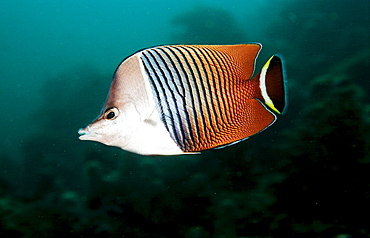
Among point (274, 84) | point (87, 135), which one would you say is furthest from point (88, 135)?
point (274, 84)

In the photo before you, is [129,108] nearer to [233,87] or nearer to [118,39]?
[233,87]

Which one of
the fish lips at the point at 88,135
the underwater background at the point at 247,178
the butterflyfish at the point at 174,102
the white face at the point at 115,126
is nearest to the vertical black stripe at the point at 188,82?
the butterflyfish at the point at 174,102

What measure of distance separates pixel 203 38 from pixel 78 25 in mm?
32215

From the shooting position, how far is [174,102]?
1.19 meters

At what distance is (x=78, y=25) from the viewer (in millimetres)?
40219

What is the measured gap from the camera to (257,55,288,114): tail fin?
1.10 metres

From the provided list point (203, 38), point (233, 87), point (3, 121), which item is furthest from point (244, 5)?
point (233, 87)

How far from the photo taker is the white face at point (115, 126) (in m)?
1.18

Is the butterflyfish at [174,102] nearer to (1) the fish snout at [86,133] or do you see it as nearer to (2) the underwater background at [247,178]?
(1) the fish snout at [86,133]

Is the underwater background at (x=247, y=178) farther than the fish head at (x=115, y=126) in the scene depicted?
Yes

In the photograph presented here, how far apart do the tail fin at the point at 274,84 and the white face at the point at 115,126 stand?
0.60 meters

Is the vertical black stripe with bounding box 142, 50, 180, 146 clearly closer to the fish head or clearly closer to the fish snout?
the fish head

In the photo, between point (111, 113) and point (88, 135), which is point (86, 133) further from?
point (111, 113)

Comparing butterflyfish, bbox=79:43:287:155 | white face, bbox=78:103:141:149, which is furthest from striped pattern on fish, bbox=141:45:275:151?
white face, bbox=78:103:141:149
